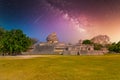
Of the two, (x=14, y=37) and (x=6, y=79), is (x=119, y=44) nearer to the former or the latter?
(x=14, y=37)

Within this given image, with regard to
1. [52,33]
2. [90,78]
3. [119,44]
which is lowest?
[90,78]

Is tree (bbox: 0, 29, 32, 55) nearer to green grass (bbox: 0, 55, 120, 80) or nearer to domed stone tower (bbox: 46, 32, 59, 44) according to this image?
green grass (bbox: 0, 55, 120, 80)

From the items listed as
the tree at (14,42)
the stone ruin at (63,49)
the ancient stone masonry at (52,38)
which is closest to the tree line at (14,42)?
the tree at (14,42)

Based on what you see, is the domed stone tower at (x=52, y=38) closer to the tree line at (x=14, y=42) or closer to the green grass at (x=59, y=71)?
the tree line at (x=14, y=42)

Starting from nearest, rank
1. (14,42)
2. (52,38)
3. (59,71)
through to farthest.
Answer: (59,71)
(14,42)
(52,38)

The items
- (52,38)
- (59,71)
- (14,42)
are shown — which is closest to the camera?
(59,71)

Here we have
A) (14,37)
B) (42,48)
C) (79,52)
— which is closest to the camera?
(14,37)

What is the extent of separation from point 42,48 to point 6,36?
22.1m

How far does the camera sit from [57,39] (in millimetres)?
116125

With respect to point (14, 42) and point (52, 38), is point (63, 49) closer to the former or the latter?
point (52, 38)

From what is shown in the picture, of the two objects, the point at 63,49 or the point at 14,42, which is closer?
the point at 14,42

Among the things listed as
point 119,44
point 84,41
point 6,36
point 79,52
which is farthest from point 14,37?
point 84,41

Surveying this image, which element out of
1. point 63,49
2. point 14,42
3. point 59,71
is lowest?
point 59,71

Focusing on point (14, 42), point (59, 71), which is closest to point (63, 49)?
point (14, 42)
